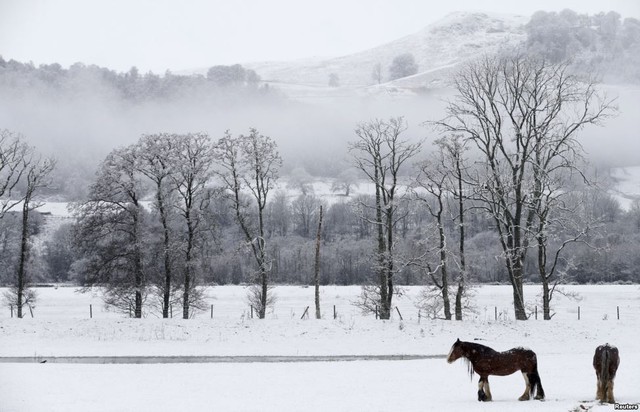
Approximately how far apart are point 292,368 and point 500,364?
339 inches

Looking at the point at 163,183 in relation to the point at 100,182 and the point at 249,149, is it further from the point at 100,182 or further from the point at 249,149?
the point at 249,149

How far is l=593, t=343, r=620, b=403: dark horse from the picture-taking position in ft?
42.7

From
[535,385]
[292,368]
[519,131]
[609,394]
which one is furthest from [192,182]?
[609,394]

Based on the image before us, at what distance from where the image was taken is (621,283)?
87.6 m

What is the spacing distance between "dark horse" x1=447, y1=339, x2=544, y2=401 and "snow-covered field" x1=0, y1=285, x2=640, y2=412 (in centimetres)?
39

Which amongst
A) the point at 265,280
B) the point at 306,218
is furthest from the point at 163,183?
the point at 306,218

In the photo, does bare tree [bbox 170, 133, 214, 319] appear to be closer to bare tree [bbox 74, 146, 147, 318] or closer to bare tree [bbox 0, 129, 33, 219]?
bare tree [bbox 74, 146, 147, 318]

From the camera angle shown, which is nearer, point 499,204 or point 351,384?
point 351,384

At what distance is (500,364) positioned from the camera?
14117mm

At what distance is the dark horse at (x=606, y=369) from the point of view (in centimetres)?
1302

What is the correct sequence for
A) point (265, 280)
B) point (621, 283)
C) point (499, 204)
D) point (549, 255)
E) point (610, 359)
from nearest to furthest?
point (610, 359) < point (499, 204) < point (265, 280) < point (621, 283) < point (549, 255)

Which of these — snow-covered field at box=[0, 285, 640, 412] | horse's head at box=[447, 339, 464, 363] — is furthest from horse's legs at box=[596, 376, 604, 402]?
horse's head at box=[447, 339, 464, 363]

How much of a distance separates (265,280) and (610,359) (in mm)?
25040

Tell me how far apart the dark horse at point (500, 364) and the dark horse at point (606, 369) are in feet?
4.15
